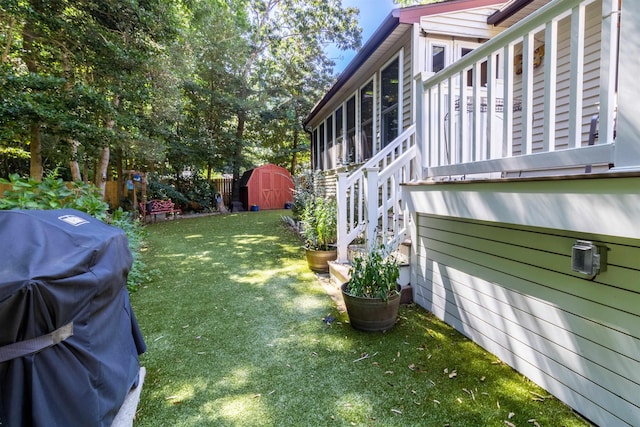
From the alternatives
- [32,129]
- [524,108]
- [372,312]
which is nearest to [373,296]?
[372,312]

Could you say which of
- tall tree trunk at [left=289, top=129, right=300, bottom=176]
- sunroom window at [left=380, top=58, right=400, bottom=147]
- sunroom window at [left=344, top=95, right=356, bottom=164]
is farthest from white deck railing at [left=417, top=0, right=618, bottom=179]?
tall tree trunk at [left=289, top=129, right=300, bottom=176]

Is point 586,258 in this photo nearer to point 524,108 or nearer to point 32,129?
point 524,108

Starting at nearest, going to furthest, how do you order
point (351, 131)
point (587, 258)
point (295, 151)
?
1. point (587, 258)
2. point (351, 131)
3. point (295, 151)

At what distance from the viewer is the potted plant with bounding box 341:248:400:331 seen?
2.92m

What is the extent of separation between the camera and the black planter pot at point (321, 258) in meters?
4.80

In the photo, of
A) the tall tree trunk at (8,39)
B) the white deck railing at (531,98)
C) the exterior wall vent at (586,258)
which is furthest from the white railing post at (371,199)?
the tall tree trunk at (8,39)

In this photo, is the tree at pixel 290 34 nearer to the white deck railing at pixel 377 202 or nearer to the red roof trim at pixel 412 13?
the red roof trim at pixel 412 13

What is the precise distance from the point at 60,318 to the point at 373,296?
7.49ft

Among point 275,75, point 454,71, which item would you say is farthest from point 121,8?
point 275,75

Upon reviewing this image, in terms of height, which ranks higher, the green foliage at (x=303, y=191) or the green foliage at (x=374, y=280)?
the green foliage at (x=303, y=191)

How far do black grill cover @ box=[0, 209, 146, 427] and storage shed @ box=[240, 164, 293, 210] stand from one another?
544 inches

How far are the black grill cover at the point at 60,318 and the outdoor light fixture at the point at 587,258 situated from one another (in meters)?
2.48

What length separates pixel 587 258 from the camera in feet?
5.86

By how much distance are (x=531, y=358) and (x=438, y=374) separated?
0.63m
